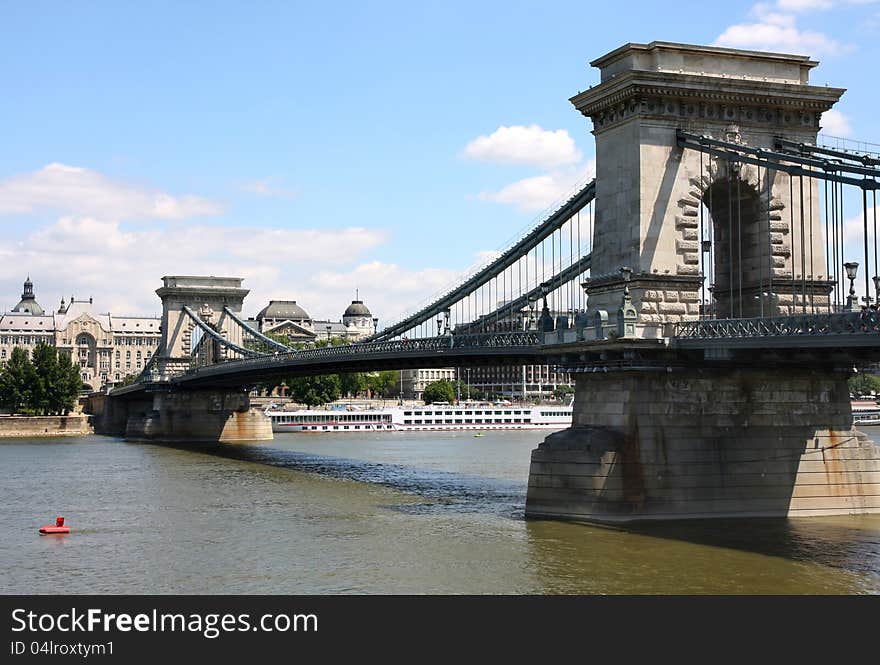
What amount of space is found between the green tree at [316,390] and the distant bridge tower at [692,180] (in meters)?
105

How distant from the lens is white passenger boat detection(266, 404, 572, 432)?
5128 inches

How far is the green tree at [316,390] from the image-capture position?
468 ft

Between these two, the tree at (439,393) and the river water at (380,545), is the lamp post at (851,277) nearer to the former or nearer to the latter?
the river water at (380,545)

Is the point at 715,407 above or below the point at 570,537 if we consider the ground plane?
above

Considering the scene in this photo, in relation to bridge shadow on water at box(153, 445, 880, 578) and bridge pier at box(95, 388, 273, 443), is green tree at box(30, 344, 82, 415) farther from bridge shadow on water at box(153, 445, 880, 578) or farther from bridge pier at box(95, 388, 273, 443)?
bridge shadow on water at box(153, 445, 880, 578)

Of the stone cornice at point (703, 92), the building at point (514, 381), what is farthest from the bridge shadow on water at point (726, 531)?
the building at point (514, 381)

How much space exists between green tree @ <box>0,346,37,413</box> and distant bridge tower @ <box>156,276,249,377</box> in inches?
590

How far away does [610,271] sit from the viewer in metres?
39.6
